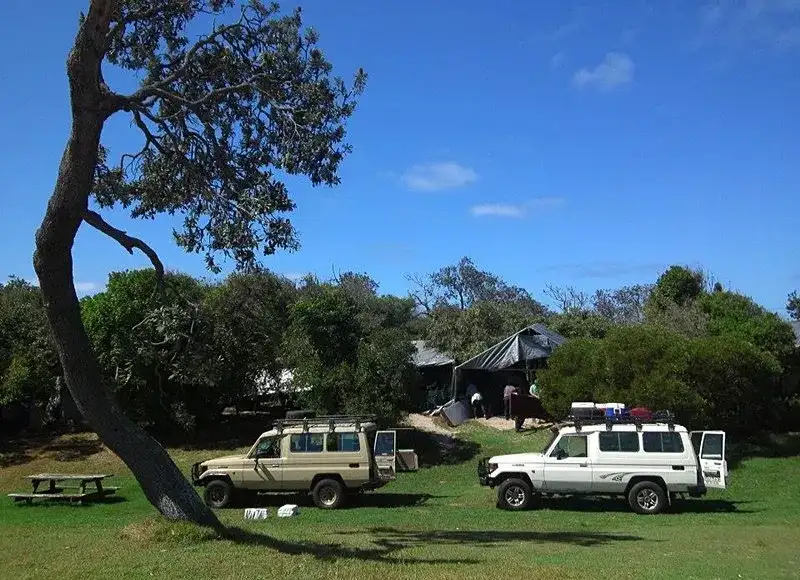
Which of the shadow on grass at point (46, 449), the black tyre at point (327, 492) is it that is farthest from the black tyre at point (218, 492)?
the shadow on grass at point (46, 449)

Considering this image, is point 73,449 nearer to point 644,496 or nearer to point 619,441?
point 619,441

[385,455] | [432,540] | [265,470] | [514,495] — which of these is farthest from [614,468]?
[265,470]

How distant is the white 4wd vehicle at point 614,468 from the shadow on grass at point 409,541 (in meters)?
4.00

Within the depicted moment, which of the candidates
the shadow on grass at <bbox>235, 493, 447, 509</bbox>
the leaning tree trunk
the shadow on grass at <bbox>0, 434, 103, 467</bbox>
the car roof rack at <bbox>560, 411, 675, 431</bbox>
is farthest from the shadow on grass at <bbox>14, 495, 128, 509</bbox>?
the car roof rack at <bbox>560, 411, 675, 431</bbox>

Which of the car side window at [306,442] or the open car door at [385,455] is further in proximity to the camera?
the open car door at [385,455]

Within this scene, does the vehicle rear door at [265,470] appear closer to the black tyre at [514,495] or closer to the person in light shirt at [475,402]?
the black tyre at [514,495]

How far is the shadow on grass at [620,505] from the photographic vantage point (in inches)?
699

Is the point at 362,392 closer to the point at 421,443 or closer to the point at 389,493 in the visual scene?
the point at 421,443

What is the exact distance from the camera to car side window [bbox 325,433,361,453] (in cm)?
1881

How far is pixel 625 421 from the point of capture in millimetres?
17703

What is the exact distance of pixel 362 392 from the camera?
26312mm

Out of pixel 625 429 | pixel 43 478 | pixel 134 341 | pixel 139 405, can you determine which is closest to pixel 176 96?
pixel 625 429

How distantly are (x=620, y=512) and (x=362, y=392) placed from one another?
35.6 feet

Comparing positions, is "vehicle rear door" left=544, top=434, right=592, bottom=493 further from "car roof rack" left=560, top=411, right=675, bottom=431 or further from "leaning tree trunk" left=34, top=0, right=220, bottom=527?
"leaning tree trunk" left=34, top=0, right=220, bottom=527
